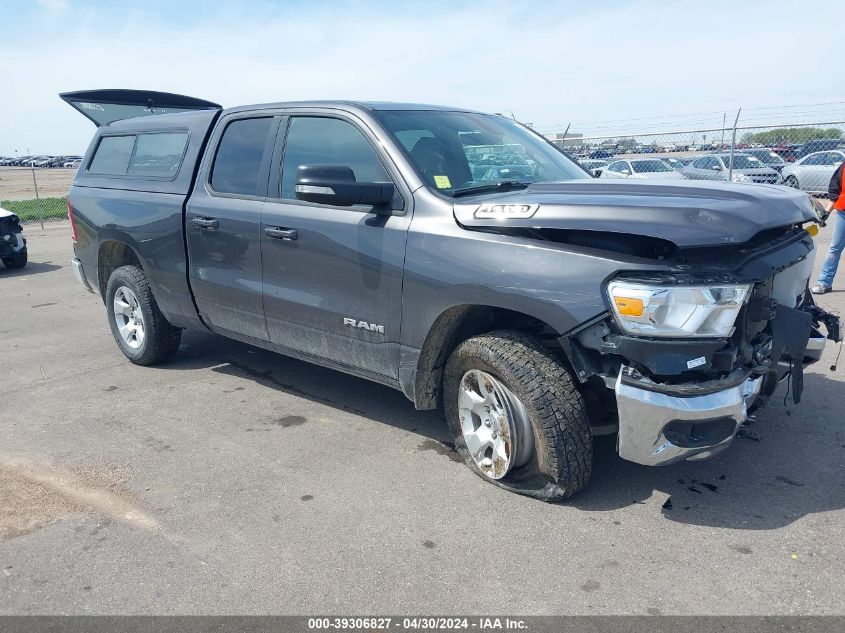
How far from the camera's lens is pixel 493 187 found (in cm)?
396

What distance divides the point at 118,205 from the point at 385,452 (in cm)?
310

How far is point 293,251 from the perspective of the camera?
4312 millimetres

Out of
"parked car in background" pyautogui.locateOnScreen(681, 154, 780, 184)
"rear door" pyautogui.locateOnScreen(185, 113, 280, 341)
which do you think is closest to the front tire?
"rear door" pyautogui.locateOnScreen(185, 113, 280, 341)

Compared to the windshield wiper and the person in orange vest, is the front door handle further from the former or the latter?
the person in orange vest

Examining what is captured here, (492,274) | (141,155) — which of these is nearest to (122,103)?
(141,155)

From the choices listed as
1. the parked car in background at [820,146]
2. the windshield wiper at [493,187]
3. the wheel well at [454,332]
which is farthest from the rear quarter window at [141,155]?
the parked car in background at [820,146]

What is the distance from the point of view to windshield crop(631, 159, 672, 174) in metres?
16.2

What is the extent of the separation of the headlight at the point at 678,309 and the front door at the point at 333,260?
126 centimetres

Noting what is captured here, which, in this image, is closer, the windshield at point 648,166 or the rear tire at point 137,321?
the rear tire at point 137,321

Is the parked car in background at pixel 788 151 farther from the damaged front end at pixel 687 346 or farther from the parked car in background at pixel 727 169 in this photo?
the damaged front end at pixel 687 346

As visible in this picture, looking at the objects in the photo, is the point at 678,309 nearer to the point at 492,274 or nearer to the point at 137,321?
the point at 492,274

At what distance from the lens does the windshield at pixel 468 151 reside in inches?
155

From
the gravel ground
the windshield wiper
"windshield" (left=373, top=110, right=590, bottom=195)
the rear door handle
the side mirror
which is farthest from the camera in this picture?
the rear door handle

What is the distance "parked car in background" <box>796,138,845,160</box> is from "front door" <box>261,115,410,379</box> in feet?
40.2
